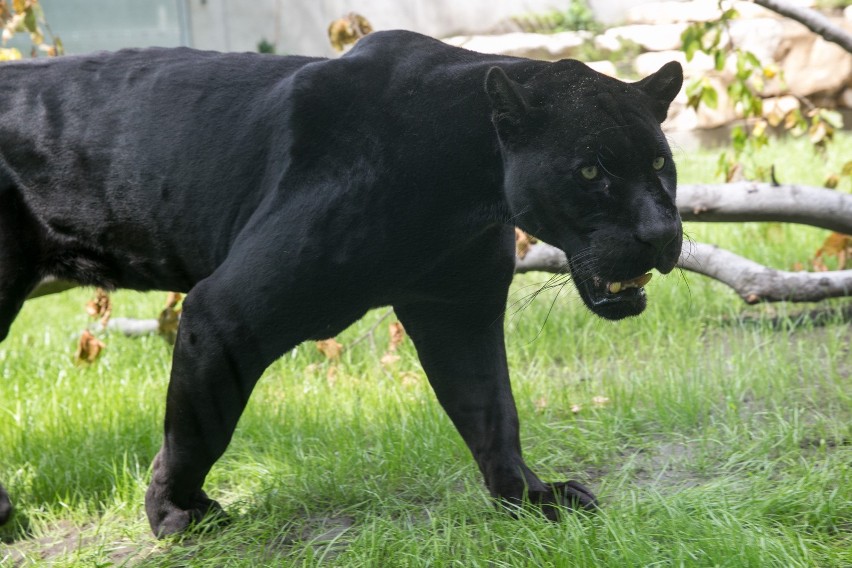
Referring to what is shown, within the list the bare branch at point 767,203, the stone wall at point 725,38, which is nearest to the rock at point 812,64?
the stone wall at point 725,38

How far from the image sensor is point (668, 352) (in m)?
4.60

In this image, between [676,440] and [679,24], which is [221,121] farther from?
[679,24]

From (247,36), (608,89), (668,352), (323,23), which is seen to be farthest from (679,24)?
(608,89)

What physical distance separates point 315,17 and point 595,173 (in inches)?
452

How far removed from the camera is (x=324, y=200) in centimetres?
268

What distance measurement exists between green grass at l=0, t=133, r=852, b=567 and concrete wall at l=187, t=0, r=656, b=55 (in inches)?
323

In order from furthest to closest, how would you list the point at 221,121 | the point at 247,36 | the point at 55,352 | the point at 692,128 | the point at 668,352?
the point at 247,36, the point at 692,128, the point at 55,352, the point at 668,352, the point at 221,121

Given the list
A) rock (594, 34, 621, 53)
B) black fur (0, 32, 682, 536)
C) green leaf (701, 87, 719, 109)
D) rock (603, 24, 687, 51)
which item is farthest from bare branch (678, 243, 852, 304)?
rock (594, 34, 621, 53)

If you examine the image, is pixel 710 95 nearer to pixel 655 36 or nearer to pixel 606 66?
pixel 606 66

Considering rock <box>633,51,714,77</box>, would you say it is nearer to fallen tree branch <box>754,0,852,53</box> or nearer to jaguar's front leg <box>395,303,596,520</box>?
fallen tree branch <box>754,0,852,53</box>

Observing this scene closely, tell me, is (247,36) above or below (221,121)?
above

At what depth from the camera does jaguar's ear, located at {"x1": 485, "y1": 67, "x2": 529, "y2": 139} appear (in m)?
2.51

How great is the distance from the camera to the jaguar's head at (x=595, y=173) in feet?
8.10

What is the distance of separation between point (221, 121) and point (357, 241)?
65cm
